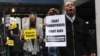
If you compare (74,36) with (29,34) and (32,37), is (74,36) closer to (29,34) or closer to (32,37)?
(32,37)

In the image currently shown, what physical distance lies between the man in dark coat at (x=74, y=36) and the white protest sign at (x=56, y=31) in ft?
0.31

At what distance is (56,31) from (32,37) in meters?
2.68

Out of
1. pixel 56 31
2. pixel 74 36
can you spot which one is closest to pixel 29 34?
pixel 56 31

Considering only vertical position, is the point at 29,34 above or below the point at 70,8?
below

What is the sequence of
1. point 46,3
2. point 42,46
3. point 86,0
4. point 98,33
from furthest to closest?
point 46,3, point 86,0, point 98,33, point 42,46

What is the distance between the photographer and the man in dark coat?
21.0 ft

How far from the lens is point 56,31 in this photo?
264 inches

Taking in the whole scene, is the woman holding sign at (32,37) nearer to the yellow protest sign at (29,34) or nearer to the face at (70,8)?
the yellow protest sign at (29,34)

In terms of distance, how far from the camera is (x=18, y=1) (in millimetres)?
15406

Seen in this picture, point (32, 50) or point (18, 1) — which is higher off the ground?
point (18, 1)

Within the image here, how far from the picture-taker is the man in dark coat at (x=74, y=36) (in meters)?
6.40

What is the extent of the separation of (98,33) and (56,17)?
3.08m

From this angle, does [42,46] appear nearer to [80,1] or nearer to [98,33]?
[98,33]

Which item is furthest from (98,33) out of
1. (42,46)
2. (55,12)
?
(55,12)
